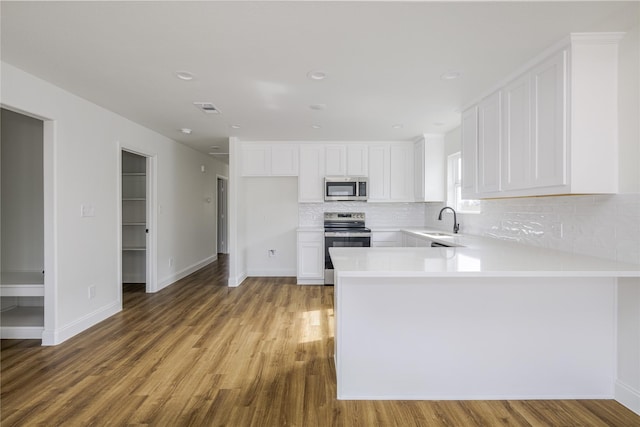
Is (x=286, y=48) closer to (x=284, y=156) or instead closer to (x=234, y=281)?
(x=284, y=156)

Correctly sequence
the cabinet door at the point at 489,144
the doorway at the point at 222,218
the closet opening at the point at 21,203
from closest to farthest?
the cabinet door at the point at 489,144, the closet opening at the point at 21,203, the doorway at the point at 222,218

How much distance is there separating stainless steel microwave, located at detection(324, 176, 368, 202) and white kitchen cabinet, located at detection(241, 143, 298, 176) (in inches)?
22.6

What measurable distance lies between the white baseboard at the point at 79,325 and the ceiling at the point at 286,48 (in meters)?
2.14

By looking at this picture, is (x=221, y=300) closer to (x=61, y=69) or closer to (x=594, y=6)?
(x=61, y=69)

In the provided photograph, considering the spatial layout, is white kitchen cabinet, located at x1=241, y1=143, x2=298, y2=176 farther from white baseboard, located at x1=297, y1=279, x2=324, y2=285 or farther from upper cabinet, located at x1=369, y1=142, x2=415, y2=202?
white baseboard, located at x1=297, y1=279, x2=324, y2=285

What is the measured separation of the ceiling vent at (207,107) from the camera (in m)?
3.26

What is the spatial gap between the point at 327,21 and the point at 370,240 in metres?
3.59

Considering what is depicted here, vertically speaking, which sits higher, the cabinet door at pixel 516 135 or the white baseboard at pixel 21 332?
the cabinet door at pixel 516 135

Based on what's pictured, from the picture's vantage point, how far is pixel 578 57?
196 cm

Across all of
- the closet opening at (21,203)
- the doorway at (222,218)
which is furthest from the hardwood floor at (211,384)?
the doorway at (222,218)

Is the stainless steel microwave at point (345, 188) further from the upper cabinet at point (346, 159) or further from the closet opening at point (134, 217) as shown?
the closet opening at point (134, 217)

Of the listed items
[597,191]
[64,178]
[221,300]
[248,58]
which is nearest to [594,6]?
[597,191]

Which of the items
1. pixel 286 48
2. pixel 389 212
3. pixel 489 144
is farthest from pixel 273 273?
pixel 286 48

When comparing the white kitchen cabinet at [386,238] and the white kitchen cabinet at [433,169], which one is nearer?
the white kitchen cabinet at [433,169]
